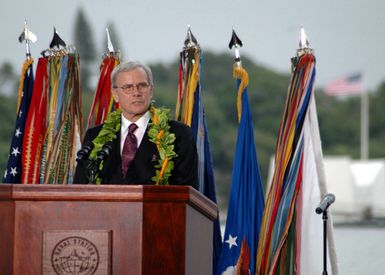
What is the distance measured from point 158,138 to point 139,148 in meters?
0.12

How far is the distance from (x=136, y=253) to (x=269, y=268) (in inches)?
107

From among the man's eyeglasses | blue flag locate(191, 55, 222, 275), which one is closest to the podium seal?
the man's eyeglasses

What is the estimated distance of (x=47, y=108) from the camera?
333 inches

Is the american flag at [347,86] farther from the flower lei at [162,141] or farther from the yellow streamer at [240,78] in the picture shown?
the flower lei at [162,141]

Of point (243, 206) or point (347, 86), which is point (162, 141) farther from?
point (347, 86)

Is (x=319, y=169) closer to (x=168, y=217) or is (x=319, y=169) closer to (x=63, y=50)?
→ (x=63, y=50)

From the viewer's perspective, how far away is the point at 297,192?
7.54 meters

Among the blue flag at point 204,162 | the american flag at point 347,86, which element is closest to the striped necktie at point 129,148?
the blue flag at point 204,162

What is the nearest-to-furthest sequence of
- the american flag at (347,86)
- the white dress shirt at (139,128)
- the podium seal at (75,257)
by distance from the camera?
the podium seal at (75,257) → the white dress shirt at (139,128) → the american flag at (347,86)

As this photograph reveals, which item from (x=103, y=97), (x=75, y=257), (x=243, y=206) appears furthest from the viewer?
(x=103, y=97)

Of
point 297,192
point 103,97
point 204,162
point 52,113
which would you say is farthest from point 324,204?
point 52,113

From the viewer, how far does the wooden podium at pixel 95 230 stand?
4832 millimetres

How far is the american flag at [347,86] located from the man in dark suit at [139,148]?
3538 centimetres

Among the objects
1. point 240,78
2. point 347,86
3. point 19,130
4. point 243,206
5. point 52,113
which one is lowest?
point 243,206
